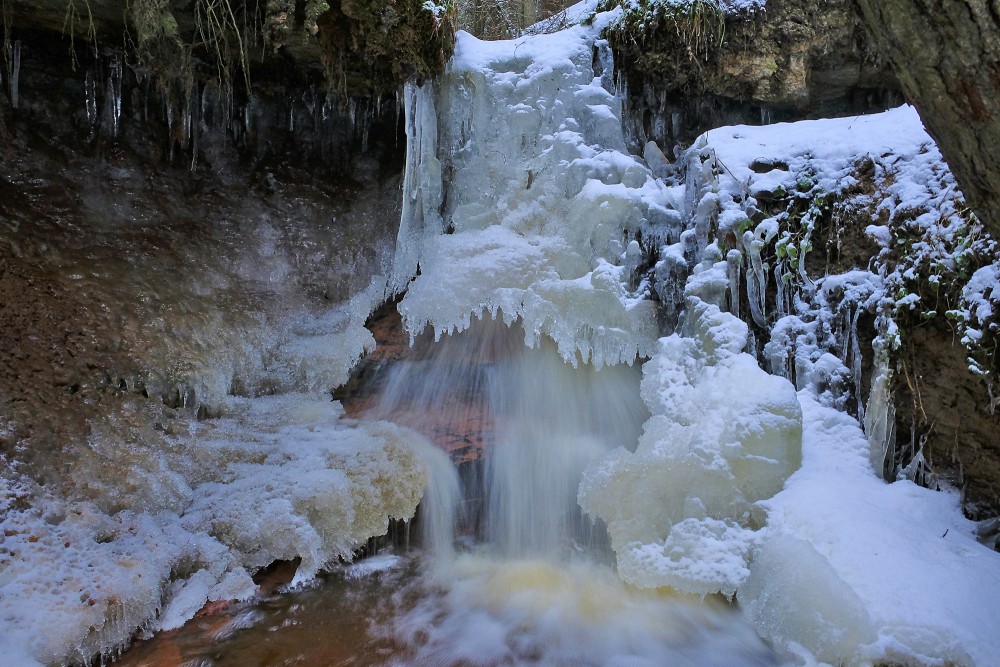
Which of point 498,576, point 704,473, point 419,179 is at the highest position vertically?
point 419,179

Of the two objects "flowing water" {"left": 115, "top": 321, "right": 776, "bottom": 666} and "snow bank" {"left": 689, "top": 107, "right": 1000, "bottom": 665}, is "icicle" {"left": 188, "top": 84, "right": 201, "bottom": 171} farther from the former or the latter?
"snow bank" {"left": 689, "top": 107, "right": 1000, "bottom": 665}

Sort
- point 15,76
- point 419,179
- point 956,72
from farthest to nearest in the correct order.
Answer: point 419,179 < point 15,76 < point 956,72

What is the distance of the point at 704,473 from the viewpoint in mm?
4008

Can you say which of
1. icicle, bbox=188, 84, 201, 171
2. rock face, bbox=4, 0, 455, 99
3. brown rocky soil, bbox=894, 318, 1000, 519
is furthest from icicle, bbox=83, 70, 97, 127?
brown rocky soil, bbox=894, 318, 1000, 519

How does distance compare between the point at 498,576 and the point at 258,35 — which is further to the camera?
the point at 258,35

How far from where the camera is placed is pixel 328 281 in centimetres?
645

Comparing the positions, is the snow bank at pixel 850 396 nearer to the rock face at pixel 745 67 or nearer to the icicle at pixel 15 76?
the rock face at pixel 745 67

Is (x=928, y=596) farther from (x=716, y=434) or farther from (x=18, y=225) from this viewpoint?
(x=18, y=225)

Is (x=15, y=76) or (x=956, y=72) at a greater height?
(x=15, y=76)

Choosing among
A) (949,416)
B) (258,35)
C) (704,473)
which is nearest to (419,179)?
(258,35)

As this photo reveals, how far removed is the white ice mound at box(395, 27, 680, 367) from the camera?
5.26 meters

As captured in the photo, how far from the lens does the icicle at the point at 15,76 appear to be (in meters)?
5.51

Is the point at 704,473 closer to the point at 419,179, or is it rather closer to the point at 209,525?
the point at 209,525

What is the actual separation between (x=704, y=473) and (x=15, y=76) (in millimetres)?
6673
